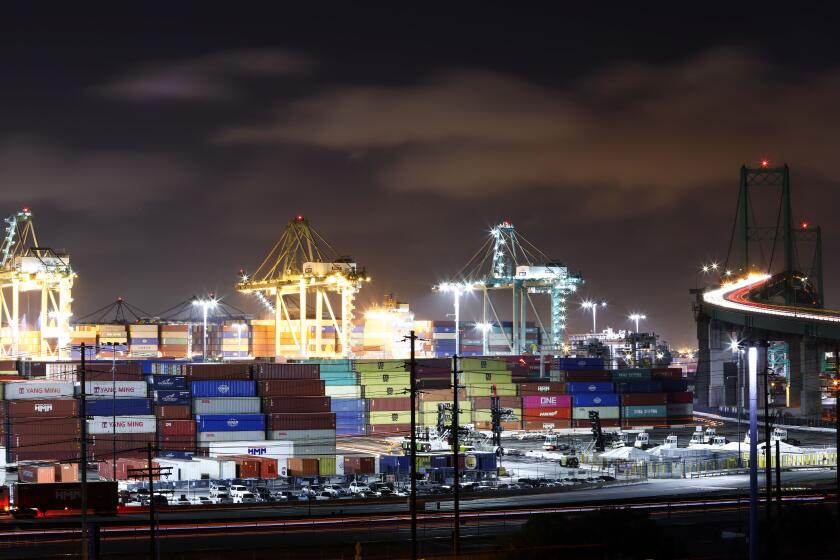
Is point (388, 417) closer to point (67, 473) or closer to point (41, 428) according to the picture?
point (41, 428)

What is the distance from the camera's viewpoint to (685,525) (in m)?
32.9

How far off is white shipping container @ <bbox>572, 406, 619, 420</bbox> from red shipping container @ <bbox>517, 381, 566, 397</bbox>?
2444 mm

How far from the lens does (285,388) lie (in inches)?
2114

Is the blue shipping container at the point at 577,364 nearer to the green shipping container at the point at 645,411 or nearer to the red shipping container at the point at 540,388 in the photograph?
the red shipping container at the point at 540,388

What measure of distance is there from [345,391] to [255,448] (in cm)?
2135

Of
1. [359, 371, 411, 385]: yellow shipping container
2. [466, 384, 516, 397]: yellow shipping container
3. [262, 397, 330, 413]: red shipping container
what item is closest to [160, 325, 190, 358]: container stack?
[359, 371, 411, 385]: yellow shipping container

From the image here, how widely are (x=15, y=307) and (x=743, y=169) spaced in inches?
2686

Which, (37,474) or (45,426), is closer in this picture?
(37,474)

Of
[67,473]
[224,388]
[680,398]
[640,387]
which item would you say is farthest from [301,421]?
[680,398]

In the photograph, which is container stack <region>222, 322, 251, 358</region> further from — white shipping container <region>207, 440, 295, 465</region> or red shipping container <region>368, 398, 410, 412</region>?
white shipping container <region>207, 440, 295, 465</region>

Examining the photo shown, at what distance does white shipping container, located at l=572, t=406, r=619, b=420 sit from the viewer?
7294 cm

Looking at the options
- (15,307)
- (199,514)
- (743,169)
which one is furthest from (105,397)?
(743,169)

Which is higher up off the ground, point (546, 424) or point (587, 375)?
point (587, 375)

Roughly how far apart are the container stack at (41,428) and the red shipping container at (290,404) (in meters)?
8.95
